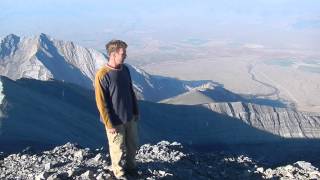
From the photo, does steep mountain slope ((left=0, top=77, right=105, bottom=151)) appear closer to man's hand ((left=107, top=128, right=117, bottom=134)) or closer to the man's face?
man's hand ((left=107, top=128, right=117, bottom=134))

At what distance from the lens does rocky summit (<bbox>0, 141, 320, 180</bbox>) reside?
34.5 ft

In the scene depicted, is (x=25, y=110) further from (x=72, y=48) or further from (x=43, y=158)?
(x=72, y=48)

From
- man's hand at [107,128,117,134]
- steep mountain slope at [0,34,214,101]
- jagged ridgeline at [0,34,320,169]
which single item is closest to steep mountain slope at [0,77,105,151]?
jagged ridgeline at [0,34,320,169]

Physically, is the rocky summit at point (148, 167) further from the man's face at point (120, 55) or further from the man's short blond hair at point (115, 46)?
the man's short blond hair at point (115, 46)

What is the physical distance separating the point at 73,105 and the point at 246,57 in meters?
102

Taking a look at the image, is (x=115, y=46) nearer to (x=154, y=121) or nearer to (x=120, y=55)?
(x=120, y=55)

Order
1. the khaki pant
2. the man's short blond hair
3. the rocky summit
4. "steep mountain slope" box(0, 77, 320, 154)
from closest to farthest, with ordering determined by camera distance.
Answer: the man's short blond hair → the khaki pant → the rocky summit → "steep mountain slope" box(0, 77, 320, 154)

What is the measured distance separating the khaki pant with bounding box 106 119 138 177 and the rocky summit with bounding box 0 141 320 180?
0.38m

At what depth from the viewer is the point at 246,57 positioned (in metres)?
131

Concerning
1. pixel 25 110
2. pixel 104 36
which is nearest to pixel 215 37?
pixel 104 36

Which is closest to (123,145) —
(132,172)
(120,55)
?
(132,172)

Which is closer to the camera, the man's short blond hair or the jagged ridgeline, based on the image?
the man's short blond hair

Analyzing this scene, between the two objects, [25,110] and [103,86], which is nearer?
[103,86]

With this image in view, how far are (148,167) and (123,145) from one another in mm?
2475
